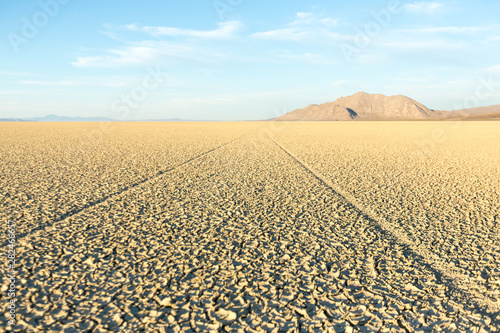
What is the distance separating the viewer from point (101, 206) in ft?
17.4

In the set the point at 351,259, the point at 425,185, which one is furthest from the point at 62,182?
the point at 425,185

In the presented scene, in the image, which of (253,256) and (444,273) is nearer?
(444,273)

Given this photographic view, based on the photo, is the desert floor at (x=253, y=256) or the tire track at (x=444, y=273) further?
the tire track at (x=444, y=273)

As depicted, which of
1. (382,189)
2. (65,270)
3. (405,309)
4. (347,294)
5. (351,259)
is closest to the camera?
(405,309)

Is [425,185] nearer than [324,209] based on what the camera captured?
No

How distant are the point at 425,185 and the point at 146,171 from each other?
6.54 m

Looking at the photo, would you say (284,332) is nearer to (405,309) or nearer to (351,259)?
(405,309)

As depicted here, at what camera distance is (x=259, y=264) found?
325 cm

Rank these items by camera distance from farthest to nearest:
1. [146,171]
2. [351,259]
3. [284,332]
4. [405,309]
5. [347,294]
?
[146,171] → [351,259] → [347,294] → [405,309] → [284,332]

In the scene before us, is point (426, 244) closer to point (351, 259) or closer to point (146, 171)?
point (351, 259)

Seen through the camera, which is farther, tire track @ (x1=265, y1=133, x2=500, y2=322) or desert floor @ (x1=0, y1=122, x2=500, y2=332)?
tire track @ (x1=265, y1=133, x2=500, y2=322)

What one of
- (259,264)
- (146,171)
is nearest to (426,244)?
(259,264)

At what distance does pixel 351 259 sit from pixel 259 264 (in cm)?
92

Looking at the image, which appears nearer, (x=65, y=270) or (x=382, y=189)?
(x=65, y=270)
